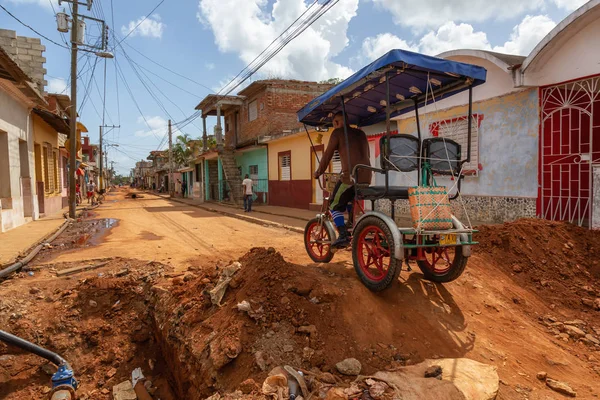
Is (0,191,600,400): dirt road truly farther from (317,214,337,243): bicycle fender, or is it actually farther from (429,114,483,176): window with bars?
(429,114,483,176): window with bars

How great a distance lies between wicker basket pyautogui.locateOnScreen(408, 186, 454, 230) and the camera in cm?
349

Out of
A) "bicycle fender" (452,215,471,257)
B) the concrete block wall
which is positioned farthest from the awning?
"bicycle fender" (452,215,471,257)

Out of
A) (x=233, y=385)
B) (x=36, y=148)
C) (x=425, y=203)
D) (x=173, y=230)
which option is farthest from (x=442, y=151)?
(x=36, y=148)

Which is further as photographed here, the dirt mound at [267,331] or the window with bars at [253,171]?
the window with bars at [253,171]

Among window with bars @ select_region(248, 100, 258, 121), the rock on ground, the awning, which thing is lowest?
the rock on ground

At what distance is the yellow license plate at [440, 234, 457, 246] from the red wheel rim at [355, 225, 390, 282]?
51 cm

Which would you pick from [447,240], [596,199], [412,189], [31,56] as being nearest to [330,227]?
[412,189]

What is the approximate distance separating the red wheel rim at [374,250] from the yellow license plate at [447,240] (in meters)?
0.51

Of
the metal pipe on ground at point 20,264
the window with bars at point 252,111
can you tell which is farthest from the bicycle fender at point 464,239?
the window with bars at point 252,111

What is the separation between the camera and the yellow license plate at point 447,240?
3471mm

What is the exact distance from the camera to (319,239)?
493 cm

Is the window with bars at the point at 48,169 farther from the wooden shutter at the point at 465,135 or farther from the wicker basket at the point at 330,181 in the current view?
the wooden shutter at the point at 465,135

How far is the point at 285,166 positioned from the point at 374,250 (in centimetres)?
1484

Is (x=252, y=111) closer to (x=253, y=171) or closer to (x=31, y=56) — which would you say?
(x=253, y=171)
